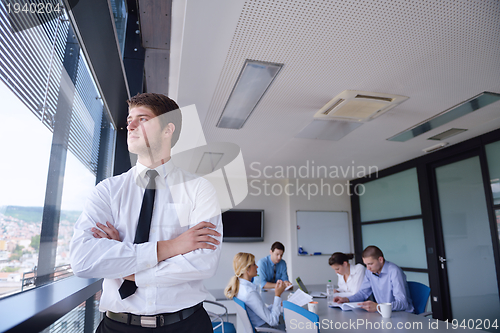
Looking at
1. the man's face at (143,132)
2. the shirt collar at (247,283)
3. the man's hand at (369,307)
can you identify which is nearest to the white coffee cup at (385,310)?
→ the man's hand at (369,307)

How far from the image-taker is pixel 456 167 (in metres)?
4.92

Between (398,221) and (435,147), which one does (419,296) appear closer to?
(435,147)

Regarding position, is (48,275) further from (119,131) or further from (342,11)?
(342,11)

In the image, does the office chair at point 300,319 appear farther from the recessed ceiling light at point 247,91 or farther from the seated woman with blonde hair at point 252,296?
the recessed ceiling light at point 247,91

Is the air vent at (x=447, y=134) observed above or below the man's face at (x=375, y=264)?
above

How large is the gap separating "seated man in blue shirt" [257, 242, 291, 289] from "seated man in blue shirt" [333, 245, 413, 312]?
1579 millimetres

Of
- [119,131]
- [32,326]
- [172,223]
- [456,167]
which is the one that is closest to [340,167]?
[456,167]

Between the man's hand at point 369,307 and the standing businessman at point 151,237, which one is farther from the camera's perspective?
the man's hand at point 369,307

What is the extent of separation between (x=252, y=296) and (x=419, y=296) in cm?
195

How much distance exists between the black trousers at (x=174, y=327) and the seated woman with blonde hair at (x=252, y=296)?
1.69m

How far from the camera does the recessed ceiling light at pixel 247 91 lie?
2649 mm

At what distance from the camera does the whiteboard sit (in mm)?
7137

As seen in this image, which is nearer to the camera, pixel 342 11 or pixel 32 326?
pixel 32 326

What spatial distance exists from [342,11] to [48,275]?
220 cm
